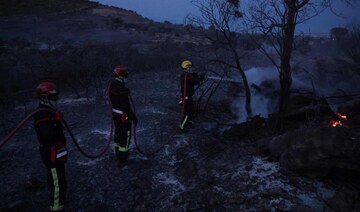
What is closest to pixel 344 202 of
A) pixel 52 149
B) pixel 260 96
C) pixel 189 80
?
pixel 52 149

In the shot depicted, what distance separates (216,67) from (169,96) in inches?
239

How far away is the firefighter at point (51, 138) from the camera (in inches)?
168

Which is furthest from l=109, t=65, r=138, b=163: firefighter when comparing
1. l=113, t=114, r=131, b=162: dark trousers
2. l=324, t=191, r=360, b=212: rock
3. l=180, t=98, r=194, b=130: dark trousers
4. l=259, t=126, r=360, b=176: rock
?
l=324, t=191, r=360, b=212: rock

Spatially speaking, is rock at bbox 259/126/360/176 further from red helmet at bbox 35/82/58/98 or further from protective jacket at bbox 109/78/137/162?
red helmet at bbox 35/82/58/98

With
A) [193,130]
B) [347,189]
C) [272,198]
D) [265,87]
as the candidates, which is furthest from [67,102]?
[347,189]

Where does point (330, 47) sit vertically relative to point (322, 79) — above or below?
above

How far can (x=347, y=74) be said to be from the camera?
12.1 metres

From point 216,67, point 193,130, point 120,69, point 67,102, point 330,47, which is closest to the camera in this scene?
point 120,69

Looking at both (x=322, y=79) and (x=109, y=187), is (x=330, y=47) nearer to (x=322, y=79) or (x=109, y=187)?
(x=322, y=79)

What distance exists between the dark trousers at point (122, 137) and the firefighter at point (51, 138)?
1.82 m

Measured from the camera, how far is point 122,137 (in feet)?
20.4

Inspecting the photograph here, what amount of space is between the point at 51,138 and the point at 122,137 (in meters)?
2.02

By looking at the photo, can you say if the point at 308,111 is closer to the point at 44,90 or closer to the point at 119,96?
the point at 119,96

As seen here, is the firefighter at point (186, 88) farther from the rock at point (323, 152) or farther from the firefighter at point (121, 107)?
the rock at point (323, 152)
